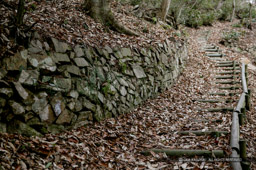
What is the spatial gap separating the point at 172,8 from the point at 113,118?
41.3 ft

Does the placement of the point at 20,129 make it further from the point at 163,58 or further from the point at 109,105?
the point at 163,58

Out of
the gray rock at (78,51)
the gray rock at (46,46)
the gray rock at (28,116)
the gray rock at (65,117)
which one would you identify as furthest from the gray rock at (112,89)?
the gray rock at (28,116)

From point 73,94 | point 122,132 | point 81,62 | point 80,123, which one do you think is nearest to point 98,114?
point 80,123

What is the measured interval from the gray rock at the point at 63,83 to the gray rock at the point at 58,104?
0.54 feet

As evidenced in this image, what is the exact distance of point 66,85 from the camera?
3.95 metres

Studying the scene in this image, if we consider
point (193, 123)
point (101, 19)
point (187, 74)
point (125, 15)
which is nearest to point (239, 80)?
point (187, 74)

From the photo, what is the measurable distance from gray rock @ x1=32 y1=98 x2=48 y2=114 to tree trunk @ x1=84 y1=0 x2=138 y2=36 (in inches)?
140

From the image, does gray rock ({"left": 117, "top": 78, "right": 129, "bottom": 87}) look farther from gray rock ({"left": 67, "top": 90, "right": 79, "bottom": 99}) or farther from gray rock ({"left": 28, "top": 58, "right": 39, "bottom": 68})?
gray rock ({"left": 28, "top": 58, "right": 39, "bottom": 68})

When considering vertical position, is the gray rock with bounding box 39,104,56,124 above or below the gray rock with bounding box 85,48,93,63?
below

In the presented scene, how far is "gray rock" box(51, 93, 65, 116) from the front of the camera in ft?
12.0

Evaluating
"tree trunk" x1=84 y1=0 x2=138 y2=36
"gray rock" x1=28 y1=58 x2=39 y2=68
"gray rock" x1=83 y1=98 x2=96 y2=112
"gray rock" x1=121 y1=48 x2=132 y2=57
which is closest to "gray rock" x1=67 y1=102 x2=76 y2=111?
"gray rock" x1=83 y1=98 x2=96 y2=112

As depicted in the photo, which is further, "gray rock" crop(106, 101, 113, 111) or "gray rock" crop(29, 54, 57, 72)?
"gray rock" crop(106, 101, 113, 111)

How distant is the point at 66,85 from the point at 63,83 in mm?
71

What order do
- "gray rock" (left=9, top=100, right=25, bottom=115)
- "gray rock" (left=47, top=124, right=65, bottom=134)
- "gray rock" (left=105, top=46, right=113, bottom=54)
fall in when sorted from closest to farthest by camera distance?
"gray rock" (left=9, top=100, right=25, bottom=115)
"gray rock" (left=47, top=124, right=65, bottom=134)
"gray rock" (left=105, top=46, right=113, bottom=54)
